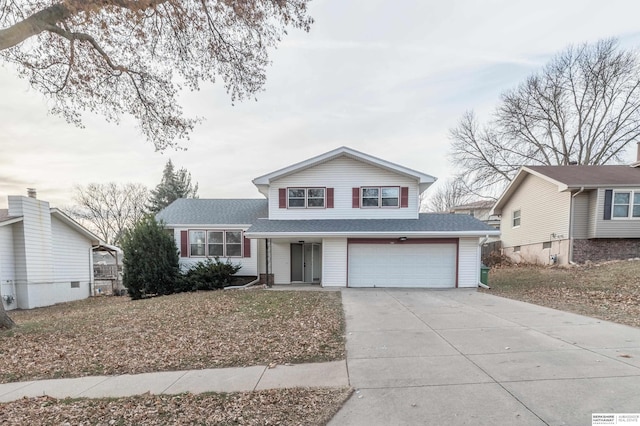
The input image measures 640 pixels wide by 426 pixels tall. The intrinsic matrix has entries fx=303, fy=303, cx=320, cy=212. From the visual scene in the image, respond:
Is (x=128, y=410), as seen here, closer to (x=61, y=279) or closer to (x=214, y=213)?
(x=214, y=213)

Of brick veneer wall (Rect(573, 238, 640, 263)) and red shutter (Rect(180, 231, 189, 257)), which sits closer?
brick veneer wall (Rect(573, 238, 640, 263))

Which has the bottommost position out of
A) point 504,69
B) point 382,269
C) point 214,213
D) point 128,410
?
point 382,269

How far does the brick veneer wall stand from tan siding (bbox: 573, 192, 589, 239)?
418mm

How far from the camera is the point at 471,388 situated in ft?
11.9

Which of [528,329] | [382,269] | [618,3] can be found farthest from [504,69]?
[528,329]

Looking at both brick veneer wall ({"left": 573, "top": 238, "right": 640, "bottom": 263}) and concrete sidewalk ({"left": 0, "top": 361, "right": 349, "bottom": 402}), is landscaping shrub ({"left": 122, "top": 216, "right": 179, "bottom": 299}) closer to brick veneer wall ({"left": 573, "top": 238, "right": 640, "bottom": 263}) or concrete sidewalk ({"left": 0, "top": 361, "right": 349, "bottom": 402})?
concrete sidewalk ({"left": 0, "top": 361, "right": 349, "bottom": 402})

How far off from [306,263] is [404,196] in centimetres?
590

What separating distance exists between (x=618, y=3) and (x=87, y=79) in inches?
701

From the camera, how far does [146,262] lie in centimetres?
1398

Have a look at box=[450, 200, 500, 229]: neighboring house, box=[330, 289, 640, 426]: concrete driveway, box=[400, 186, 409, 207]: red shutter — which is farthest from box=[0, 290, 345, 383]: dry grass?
box=[450, 200, 500, 229]: neighboring house

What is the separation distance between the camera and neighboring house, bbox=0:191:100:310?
12.8 m

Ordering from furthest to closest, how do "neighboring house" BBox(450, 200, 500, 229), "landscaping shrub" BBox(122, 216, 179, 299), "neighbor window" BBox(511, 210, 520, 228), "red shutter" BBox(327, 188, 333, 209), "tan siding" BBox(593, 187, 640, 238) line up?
1. "neighboring house" BBox(450, 200, 500, 229)
2. "neighbor window" BBox(511, 210, 520, 228)
3. "tan siding" BBox(593, 187, 640, 238)
4. "red shutter" BBox(327, 188, 333, 209)
5. "landscaping shrub" BBox(122, 216, 179, 299)

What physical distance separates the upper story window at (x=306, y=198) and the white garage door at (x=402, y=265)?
2.77 metres

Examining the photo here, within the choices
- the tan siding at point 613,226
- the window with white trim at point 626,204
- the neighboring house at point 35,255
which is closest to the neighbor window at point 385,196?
the tan siding at point 613,226
